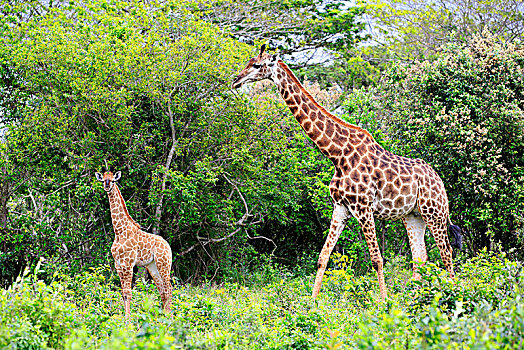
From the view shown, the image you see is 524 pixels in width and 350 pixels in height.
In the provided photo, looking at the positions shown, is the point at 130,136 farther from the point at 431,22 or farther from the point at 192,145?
the point at 431,22

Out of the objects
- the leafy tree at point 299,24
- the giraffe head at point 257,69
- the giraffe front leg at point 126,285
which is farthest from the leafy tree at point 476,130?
the leafy tree at point 299,24

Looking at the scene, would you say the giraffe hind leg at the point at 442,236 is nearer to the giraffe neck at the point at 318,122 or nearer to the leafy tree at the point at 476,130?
the giraffe neck at the point at 318,122

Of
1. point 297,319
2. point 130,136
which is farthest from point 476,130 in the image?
point 297,319

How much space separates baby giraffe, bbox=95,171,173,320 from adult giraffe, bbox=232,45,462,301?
2242mm

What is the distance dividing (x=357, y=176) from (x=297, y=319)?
2.57 meters

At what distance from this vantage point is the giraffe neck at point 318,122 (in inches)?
314

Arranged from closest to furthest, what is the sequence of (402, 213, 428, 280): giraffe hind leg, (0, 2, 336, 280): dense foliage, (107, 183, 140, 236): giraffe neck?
1. (107, 183, 140, 236): giraffe neck
2. (402, 213, 428, 280): giraffe hind leg
3. (0, 2, 336, 280): dense foliage

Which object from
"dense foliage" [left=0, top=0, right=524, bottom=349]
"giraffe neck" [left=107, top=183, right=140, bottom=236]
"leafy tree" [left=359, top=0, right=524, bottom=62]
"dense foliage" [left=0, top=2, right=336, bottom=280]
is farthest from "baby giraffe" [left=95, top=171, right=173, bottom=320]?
"leafy tree" [left=359, top=0, right=524, bottom=62]

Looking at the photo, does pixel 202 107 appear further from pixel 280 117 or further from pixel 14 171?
pixel 14 171

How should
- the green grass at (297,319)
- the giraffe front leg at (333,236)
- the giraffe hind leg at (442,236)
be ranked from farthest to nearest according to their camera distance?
the giraffe hind leg at (442,236)
the giraffe front leg at (333,236)
the green grass at (297,319)

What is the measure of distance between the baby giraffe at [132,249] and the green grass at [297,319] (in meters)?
0.44

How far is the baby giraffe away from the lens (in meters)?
7.93

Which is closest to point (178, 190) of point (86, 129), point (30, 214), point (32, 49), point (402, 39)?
point (86, 129)

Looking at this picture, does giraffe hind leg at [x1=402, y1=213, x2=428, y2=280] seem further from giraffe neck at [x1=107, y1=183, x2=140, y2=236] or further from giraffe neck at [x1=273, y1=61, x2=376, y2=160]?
giraffe neck at [x1=107, y1=183, x2=140, y2=236]
